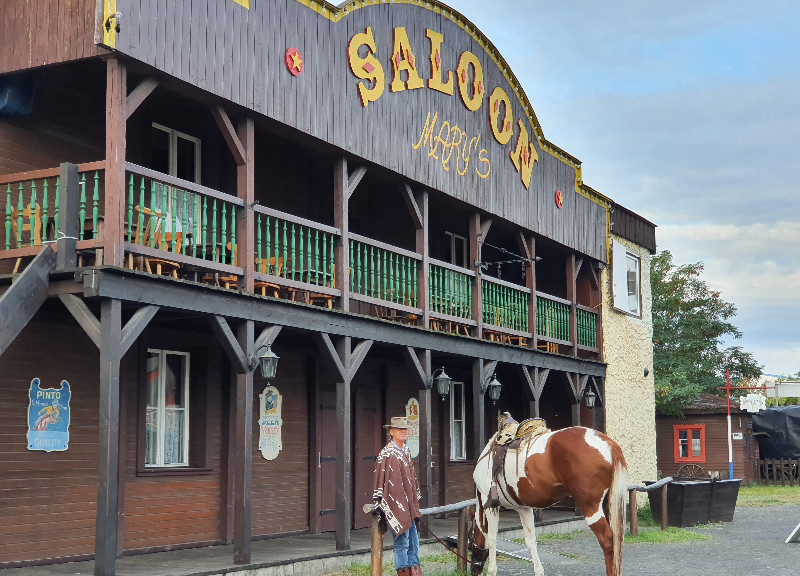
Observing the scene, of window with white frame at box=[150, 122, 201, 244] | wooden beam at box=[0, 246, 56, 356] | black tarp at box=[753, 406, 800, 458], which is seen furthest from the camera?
black tarp at box=[753, 406, 800, 458]

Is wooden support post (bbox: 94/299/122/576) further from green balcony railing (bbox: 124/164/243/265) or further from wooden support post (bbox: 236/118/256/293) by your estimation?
wooden support post (bbox: 236/118/256/293)

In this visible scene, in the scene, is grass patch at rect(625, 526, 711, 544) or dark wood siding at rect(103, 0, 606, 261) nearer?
dark wood siding at rect(103, 0, 606, 261)

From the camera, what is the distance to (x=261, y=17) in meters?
13.1

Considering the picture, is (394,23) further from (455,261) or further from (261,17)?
(455,261)

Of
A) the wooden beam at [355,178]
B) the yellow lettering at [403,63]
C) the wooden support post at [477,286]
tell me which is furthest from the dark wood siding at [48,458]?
the wooden support post at [477,286]

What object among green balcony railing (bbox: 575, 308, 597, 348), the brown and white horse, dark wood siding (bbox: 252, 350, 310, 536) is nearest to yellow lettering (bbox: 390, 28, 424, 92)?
dark wood siding (bbox: 252, 350, 310, 536)

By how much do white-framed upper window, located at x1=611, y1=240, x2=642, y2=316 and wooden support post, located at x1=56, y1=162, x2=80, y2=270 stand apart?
16.3 metres

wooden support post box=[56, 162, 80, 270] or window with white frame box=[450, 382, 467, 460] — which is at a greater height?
wooden support post box=[56, 162, 80, 270]

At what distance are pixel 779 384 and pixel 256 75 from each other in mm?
43372

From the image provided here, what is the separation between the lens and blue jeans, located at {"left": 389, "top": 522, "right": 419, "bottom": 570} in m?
11.1

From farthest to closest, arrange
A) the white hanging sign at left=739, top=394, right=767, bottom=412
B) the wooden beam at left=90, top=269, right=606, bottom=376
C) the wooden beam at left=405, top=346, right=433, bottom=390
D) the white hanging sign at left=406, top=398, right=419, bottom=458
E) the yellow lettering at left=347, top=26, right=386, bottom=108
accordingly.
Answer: the white hanging sign at left=739, top=394, right=767, bottom=412
the white hanging sign at left=406, top=398, right=419, bottom=458
the wooden beam at left=405, top=346, right=433, bottom=390
the yellow lettering at left=347, top=26, right=386, bottom=108
the wooden beam at left=90, top=269, right=606, bottom=376

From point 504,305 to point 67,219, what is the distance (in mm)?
10253

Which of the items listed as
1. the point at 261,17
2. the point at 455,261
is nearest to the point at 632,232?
the point at 455,261

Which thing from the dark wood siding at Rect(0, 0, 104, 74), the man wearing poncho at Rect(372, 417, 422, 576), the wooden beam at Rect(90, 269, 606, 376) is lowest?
the man wearing poncho at Rect(372, 417, 422, 576)
